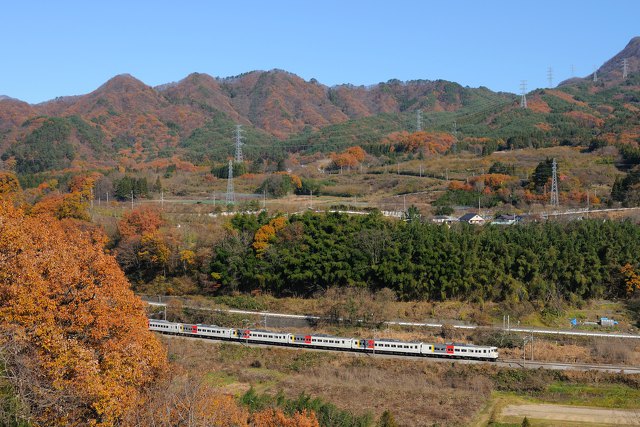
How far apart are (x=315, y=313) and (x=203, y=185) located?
3710 centimetres

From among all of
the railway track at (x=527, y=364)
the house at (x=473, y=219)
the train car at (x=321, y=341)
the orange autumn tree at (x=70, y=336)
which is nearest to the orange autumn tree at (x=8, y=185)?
the train car at (x=321, y=341)

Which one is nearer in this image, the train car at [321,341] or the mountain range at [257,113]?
the train car at [321,341]

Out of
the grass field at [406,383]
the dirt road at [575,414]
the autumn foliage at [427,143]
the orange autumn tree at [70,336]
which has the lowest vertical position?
the dirt road at [575,414]

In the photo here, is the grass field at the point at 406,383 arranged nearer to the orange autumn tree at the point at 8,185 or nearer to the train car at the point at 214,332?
the train car at the point at 214,332

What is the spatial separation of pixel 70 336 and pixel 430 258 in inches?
845

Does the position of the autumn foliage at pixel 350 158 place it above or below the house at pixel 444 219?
above

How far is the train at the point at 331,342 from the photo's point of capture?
26234 mm

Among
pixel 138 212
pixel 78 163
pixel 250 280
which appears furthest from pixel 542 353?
pixel 78 163

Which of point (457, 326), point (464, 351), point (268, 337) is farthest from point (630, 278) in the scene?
point (268, 337)

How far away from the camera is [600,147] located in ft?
206

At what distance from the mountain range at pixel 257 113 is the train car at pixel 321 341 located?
53529mm

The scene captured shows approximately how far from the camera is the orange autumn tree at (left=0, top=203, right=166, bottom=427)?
13.2 m

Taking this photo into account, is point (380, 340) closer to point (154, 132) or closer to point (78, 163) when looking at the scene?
point (78, 163)

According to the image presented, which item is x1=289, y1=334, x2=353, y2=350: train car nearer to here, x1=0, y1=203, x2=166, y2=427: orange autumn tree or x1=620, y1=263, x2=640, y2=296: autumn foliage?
x1=0, y1=203, x2=166, y2=427: orange autumn tree
